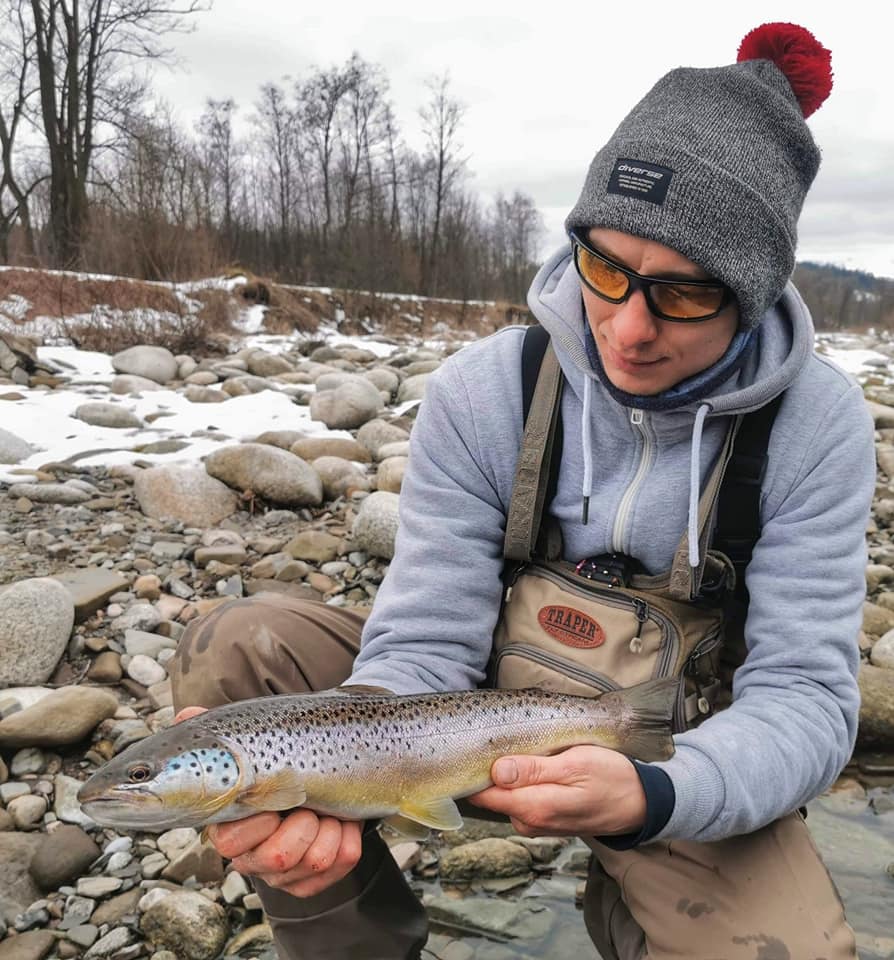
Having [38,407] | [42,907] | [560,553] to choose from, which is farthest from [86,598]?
[38,407]

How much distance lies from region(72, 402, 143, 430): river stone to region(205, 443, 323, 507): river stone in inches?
74.3

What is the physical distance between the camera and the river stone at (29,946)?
2.37 meters

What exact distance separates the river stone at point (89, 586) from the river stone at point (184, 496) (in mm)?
977

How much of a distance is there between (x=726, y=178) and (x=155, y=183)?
60.8 ft

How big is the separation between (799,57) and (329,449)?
5.33 m

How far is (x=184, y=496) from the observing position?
5.64m

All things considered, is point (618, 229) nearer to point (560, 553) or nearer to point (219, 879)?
point (560, 553)

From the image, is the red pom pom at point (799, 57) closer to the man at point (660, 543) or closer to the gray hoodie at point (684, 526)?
the man at point (660, 543)

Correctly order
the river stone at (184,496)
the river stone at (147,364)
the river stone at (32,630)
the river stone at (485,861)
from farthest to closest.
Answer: the river stone at (147,364) → the river stone at (184,496) → the river stone at (32,630) → the river stone at (485,861)

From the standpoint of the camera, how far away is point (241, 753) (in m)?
1.67

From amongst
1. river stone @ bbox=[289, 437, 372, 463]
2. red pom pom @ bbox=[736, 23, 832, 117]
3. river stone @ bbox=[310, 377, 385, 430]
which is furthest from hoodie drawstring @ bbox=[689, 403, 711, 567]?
river stone @ bbox=[310, 377, 385, 430]

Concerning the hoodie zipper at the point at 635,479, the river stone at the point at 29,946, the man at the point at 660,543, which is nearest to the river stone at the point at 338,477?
the man at the point at 660,543

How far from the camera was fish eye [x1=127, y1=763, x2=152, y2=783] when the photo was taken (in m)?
1.58

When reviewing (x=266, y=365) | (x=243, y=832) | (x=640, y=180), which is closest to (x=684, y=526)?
(x=640, y=180)
